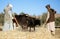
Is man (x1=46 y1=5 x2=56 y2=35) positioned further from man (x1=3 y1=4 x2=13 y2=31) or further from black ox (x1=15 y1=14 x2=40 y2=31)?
man (x1=3 y1=4 x2=13 y2=31)

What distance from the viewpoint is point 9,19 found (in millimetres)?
12641

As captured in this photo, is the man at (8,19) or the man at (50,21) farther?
the man at (8,19)

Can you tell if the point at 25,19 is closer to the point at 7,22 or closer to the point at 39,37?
the point at 7,22

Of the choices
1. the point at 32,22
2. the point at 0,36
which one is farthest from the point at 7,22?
the point at 0,36

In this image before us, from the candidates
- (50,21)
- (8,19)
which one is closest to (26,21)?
(8,19)

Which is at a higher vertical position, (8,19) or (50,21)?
(8,19)

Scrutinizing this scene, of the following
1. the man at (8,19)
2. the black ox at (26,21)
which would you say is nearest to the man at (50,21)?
the black ox at (26,21)

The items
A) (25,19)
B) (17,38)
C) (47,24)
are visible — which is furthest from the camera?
(25,19)

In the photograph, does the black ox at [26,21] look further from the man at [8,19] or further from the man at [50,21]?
the man at [50,21]

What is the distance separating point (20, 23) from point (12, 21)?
1.50ft

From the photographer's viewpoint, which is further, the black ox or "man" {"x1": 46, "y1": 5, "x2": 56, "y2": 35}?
the black ox

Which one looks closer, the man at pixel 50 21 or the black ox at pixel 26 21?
the man at pixel 50 21

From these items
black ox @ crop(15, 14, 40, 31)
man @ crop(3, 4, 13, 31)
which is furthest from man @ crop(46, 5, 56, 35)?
man @ crop(3, 4, 13, 31)

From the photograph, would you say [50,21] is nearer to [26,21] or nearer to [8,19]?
[26,21]
